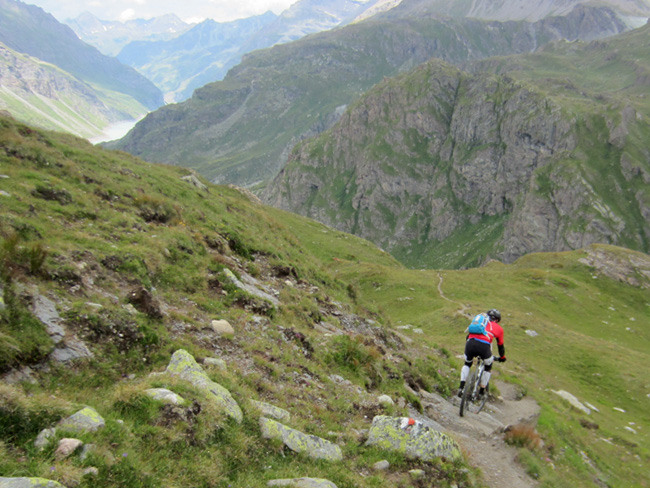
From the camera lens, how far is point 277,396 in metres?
10.5

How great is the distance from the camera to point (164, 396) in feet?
24.4

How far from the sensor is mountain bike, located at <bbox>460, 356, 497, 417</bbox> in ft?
49.4

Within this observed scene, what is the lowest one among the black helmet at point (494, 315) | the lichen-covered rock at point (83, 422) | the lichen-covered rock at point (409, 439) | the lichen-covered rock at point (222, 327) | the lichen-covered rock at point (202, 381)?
the lichen-covered rock at point (409, 439)

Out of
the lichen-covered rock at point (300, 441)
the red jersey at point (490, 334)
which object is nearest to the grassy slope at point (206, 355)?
the lichen-covered rock at point (300, 441)

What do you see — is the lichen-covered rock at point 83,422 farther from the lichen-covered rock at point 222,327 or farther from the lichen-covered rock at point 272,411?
the lichen-covered rock at point 222,327

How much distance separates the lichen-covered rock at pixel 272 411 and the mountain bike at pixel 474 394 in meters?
8.97

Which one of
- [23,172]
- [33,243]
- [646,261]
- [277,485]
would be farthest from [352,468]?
[646,261]

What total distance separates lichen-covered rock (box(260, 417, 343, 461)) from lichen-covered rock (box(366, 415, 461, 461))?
1566 mm

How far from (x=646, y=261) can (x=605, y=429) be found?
185 feet

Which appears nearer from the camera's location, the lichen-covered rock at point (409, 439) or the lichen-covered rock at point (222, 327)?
the lichen-covered rock at point (409, 439)

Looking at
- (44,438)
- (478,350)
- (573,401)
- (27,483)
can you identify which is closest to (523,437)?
(478,350)

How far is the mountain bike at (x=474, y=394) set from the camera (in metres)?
15.0

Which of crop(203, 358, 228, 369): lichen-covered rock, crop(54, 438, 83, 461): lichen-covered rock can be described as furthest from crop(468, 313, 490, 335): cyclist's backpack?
crop(54, 438, 83, 461): lichen-covered rock

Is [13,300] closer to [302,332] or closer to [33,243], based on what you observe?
[33,243]
